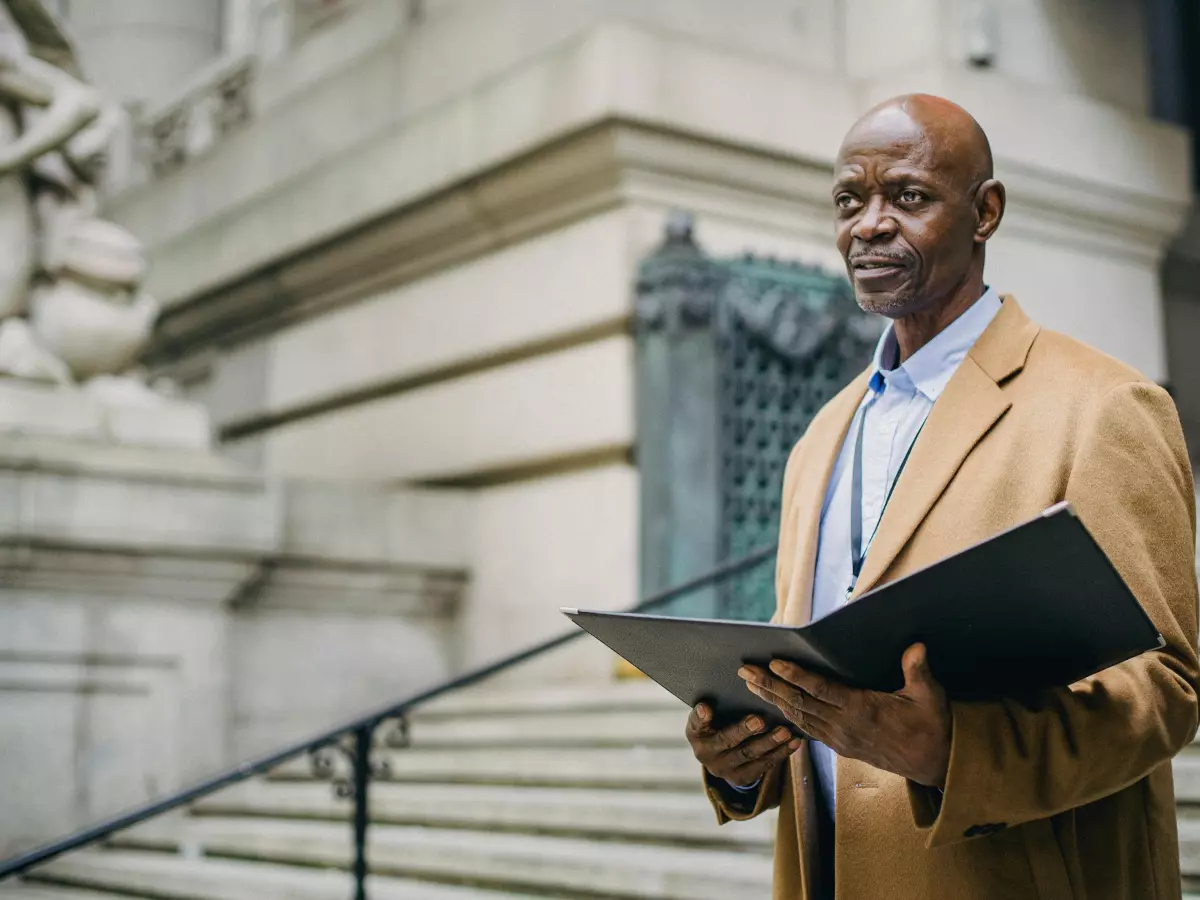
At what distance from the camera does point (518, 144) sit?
10.0 m

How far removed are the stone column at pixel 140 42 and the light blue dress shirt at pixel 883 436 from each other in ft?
53.3

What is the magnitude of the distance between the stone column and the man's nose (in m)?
16.4

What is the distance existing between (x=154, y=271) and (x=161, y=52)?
5.14 metres

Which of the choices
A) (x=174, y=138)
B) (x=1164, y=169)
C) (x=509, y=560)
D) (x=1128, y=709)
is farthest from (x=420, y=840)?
(x=174, y=138)

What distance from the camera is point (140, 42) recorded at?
18078 mm

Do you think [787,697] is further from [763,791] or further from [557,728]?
[557,728]

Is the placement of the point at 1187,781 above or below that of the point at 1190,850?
above

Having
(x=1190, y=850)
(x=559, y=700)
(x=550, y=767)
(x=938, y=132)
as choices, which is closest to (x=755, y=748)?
(x=938, y=132)

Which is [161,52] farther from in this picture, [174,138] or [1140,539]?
[1140,539]

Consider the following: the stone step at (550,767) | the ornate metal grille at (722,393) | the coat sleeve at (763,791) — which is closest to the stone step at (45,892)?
the stone step at (550,767)

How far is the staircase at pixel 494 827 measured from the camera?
5777mm

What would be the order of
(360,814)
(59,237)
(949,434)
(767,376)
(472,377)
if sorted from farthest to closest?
(472,377)
(767,376)
(59,237)
(360,814)
(949,434)

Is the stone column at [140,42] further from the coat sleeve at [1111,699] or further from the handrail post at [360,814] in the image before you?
the coat sleeve at [1111,699]

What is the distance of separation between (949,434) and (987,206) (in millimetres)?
353
